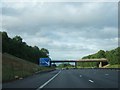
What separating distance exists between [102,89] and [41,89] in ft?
11.4

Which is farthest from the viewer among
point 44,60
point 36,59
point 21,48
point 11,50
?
point 36,59

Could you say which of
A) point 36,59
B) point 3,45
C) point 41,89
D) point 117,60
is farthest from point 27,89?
point 117,60

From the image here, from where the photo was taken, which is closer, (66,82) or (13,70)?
(66,82)

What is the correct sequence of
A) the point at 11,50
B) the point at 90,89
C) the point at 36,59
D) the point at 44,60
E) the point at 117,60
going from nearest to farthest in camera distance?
1. the point at 90,89
2. the point at 44,60
3. the point at 11,50
4. the point at 36,59
5. the point at 117,60

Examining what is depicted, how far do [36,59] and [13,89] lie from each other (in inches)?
5161

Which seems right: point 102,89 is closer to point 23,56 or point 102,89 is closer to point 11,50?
point 11,50

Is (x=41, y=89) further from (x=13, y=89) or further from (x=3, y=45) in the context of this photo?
(x=3, y=45)

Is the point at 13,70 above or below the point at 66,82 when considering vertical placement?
above

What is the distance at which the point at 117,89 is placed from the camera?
21.2 metres

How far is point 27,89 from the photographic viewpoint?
21.6 metres

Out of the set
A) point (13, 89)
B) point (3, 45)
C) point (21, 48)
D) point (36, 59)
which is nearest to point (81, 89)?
point (13, 89)

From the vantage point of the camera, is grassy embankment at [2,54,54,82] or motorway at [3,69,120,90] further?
grassy embankment at [2,54,54,82]

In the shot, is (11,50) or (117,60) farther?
(117,60)

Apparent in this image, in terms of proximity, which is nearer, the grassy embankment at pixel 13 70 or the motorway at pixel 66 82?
the motorway at pixel 66 82
